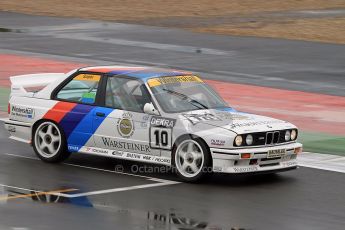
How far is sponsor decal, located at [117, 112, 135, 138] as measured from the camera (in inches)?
572

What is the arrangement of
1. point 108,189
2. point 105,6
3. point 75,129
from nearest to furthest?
point 108,189, point 75,129, point 105,6

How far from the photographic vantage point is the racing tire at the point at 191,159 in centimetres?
1382

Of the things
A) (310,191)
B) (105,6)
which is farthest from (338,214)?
(105,6)

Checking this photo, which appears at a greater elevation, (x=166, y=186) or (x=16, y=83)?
(x=16, y=83)

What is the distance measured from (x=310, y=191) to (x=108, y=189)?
2.55m

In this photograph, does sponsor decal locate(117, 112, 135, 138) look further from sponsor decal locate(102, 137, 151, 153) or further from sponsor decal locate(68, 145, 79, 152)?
sponsor decal locate(68, 145, 79, 152)

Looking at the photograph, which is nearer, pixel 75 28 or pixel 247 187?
pixel 247 187

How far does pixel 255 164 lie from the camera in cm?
1391

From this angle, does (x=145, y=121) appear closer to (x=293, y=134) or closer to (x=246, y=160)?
(x=246, y=160)

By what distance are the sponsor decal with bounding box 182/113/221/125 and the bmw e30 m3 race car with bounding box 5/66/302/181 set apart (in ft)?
0.04

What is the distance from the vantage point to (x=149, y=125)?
47.1 feet

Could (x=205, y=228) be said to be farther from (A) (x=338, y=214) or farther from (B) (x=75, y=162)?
(B) (x=75, y=162)

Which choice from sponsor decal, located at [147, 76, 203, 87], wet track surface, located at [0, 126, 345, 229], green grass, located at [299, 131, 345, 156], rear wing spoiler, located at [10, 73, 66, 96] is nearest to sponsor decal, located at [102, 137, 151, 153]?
wet track surface, located at [0, 126, 345, 229]

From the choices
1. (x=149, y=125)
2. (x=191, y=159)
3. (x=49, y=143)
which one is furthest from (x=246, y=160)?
(x=49, y=143)
